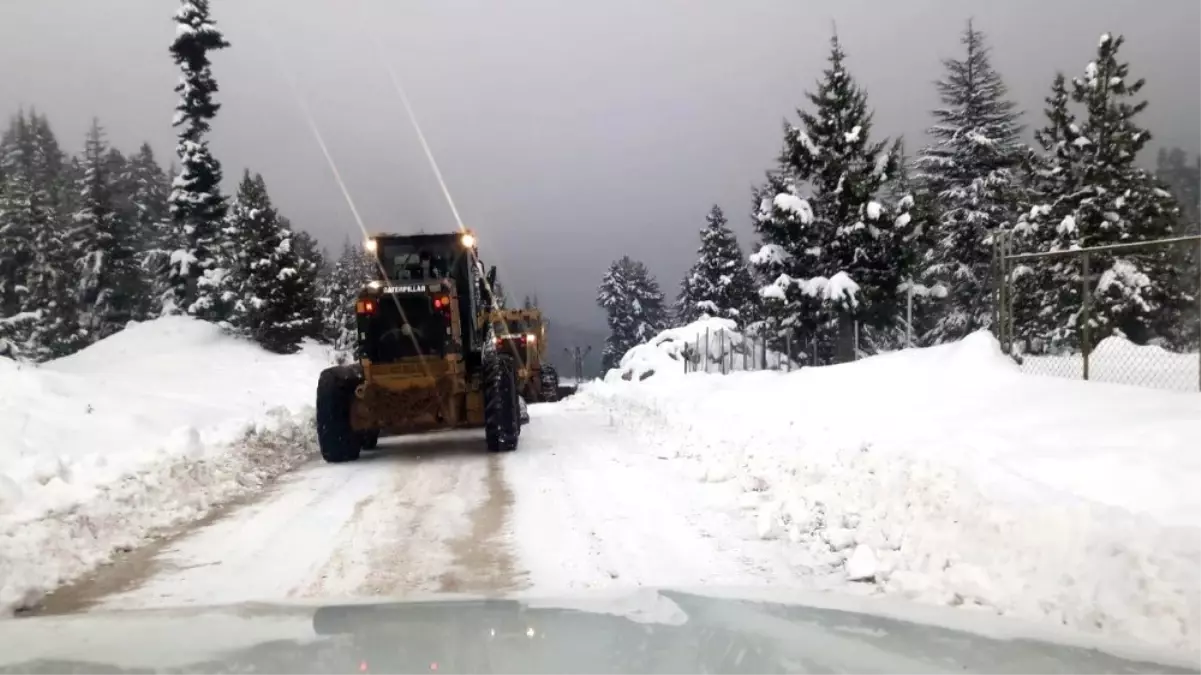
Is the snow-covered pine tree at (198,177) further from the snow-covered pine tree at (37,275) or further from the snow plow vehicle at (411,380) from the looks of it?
the snow plow vehicle at (411,380)

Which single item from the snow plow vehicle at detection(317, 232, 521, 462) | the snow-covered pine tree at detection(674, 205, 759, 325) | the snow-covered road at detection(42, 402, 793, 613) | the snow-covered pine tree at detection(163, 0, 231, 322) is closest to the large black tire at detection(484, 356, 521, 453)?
the snow plow vehicle at detection(317, 232, 521, 462)

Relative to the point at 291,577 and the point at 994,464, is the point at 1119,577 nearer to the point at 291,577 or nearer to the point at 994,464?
the point at 994,464

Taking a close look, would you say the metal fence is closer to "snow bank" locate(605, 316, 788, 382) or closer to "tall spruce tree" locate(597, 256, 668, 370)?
"snow bank" locate(605, 316, 788, 382)

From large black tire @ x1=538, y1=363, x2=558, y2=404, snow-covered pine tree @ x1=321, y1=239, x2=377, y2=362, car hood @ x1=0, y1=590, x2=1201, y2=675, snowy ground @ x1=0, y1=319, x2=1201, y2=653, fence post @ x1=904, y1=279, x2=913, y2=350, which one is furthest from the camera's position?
snow-covered pine tree @ x1=321, y1=239, x2=377, y2=362

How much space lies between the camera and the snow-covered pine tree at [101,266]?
4850 centimetres

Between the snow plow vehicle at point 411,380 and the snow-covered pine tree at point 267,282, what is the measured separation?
76.1 ft

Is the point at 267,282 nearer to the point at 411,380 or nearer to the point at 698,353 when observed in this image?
the point at 698,353

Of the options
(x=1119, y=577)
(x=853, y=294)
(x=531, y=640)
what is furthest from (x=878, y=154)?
(x=531, y=640)

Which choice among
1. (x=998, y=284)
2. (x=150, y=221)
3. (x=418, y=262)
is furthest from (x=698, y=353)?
(x=150, y=221)

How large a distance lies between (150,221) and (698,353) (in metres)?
53.3

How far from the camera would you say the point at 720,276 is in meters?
52.5

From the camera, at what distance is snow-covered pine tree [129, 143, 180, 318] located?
188 feet

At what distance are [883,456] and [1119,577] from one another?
3525mm

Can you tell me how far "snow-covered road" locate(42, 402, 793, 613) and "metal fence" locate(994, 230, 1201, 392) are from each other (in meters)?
5.02
